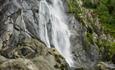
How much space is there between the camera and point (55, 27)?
68812mm

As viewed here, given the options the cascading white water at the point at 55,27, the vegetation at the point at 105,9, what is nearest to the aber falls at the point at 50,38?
the cascading white water at the point at 55,27

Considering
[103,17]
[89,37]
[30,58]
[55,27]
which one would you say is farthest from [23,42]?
[103,17]

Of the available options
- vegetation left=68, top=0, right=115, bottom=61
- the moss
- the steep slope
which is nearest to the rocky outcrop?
the steep slope

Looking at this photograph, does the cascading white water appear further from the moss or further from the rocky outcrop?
the rocky outcrop

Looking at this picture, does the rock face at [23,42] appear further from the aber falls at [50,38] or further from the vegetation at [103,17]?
the vegetation at [103,17]

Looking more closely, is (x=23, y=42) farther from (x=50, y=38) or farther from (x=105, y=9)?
(x=105, y=9)

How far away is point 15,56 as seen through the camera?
4884 cm

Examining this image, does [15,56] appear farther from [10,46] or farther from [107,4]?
[107,4]

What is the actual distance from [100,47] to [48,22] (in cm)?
1507

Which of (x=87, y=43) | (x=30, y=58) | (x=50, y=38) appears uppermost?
(x=30, y=58)

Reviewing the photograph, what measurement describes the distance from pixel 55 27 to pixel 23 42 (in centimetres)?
1797

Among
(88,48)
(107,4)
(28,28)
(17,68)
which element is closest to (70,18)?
(88,48)

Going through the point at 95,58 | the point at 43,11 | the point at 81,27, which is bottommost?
the point at 95,58

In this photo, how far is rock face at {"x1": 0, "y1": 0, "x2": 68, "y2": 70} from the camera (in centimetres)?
4508
